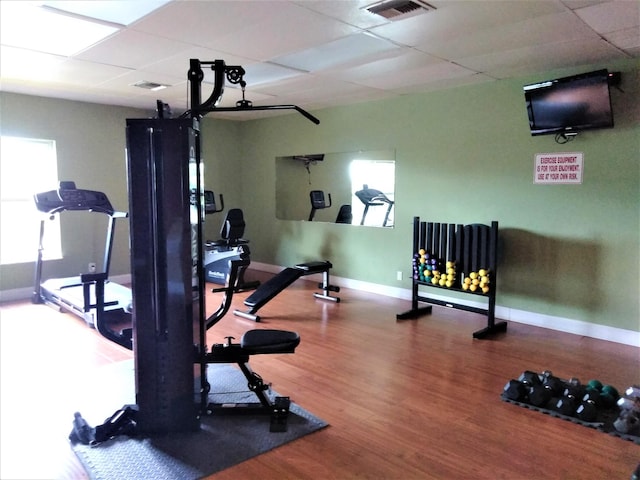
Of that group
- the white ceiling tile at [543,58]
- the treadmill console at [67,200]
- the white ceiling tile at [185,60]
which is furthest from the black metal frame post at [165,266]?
the treadmill console at [67,200]

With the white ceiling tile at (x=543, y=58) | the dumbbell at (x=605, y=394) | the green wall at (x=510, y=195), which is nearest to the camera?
the dumbbell at (x=605, y=394)

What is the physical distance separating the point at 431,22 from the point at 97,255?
5.09 meters

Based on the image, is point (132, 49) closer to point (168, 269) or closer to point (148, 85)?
point (148, 85)

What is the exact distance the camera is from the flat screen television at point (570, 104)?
3.78 metres

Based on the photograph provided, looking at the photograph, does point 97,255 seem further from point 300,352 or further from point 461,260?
point 461,260

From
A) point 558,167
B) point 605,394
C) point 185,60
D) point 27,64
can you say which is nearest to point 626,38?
point 558,167

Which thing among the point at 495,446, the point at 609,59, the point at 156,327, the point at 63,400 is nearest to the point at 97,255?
the point at 63,400

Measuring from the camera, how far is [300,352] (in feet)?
12.3

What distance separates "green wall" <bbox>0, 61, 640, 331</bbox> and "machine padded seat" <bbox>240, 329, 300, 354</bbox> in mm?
2895

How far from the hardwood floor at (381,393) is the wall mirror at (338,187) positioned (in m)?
1.57

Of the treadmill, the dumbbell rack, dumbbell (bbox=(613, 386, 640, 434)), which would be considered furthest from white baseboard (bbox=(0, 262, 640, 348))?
dumbbell (bbox=(613, 386, 640, 434))

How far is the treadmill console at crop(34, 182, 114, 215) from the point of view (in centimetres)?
472

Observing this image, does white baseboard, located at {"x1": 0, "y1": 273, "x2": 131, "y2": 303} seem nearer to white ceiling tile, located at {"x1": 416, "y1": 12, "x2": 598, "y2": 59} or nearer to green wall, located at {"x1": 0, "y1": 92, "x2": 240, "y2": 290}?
green wall, located at {"x1": 0, "y1": 92, "x2": 240, "y2": 290}

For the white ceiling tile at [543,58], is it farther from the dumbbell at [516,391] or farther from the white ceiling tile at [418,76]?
the dumbbell at [516,391]
